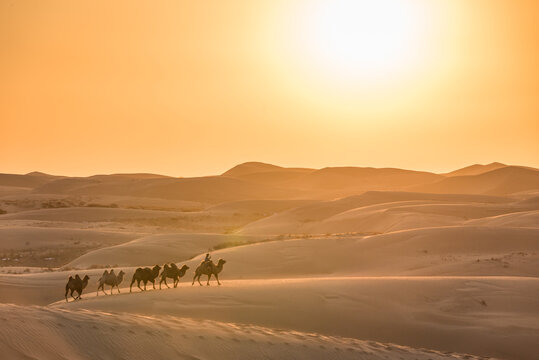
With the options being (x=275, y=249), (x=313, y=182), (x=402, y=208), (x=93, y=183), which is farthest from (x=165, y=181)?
(x=275, y=249)

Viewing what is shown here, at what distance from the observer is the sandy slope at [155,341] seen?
10.3 m

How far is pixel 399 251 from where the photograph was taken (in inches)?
1182

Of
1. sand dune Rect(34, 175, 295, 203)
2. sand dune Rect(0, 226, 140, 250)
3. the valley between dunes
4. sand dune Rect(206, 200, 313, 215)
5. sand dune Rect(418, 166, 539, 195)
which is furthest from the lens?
sand dune Rect(34, 175, 295, 203)

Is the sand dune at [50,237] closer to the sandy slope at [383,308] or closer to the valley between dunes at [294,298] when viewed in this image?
the valley between dunes at [294,298]

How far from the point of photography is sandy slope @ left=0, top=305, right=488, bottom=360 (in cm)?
1029

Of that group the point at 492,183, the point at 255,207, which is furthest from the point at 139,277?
the point at 492,183

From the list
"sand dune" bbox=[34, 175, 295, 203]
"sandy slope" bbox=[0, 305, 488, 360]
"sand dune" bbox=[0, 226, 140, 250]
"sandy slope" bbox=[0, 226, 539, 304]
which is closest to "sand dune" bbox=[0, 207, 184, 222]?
"sand dune" bbox=[0, 226, 140, 250]

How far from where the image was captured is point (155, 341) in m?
11.6

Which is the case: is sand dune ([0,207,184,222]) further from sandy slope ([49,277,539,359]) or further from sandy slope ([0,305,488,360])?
sandy slope ([0,305,488,360])

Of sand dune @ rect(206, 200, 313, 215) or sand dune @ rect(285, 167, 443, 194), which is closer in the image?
sand dune @ rect(206, 200, 313, 215)

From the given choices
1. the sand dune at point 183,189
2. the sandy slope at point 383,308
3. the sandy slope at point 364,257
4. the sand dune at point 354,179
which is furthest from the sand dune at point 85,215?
the sand dune at point 354,179

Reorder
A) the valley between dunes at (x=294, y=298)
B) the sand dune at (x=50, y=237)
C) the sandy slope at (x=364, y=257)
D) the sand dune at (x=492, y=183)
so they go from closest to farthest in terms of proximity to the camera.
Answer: the valley between dunes at (x=294, y=298) → the sandy slope at (x=364, y=257) → the sand dune at (x=50, y=237) → the sand dune at (x=492, y=183)

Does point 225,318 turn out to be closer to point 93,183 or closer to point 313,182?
point 93,183

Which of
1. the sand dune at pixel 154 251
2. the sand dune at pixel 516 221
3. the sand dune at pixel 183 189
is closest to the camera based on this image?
the sand dune at pixel 154 251
